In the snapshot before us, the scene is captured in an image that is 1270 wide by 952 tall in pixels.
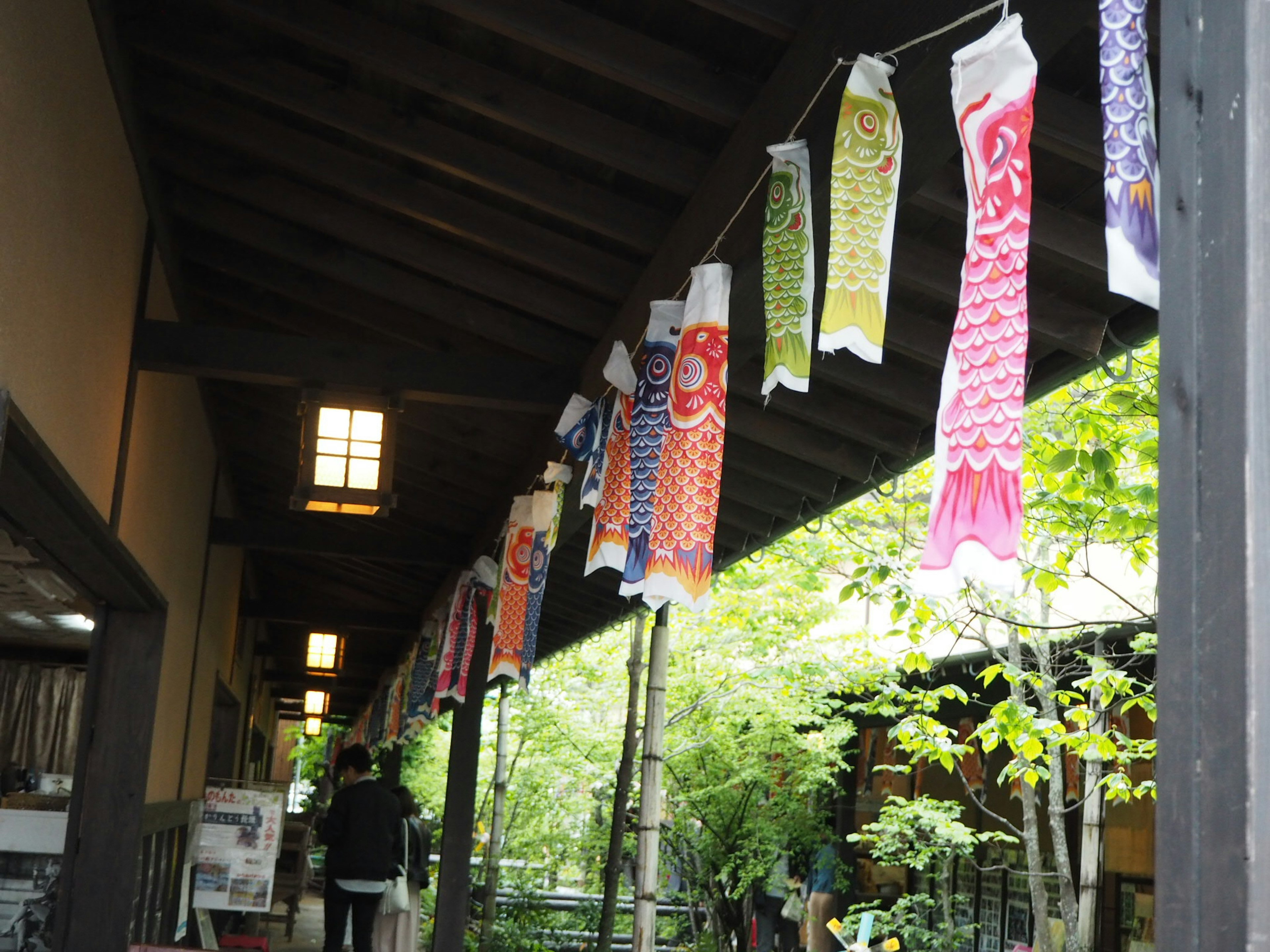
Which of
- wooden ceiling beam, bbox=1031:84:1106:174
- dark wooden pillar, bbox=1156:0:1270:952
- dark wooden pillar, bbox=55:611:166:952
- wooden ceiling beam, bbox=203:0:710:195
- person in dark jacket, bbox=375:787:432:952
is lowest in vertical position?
person in dark jacket, bbox=375:787:432:952

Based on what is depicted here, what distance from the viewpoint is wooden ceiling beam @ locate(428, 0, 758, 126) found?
3361mm

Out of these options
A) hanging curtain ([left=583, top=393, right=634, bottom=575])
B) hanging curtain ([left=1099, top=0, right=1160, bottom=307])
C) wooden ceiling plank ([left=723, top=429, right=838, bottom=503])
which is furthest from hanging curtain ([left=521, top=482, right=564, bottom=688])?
hanging curtain ([left=1099, top=0, right=1160, bottom=307])

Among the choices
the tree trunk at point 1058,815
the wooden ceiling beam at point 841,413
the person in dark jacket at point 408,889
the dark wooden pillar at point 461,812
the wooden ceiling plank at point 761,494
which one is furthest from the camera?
the person in dark jacket at point 408,889

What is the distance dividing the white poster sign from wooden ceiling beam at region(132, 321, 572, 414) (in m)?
5.17

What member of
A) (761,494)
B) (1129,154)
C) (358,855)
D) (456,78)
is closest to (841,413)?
(761,494)

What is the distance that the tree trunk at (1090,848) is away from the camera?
1039 centimetres

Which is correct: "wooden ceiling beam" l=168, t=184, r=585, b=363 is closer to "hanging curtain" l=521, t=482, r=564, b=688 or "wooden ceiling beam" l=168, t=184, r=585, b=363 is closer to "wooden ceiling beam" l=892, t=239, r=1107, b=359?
"hanging curtain" l=521, t=482, r=564, b=688

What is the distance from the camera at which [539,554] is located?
19.3ft

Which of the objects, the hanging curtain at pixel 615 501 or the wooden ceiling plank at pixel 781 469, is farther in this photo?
the wooden ceiling plank at pixel 781 469

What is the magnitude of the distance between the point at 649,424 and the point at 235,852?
7051 millimetres

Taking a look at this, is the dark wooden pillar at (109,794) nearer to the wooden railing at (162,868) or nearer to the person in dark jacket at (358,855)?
the wooden railing at (162,868)

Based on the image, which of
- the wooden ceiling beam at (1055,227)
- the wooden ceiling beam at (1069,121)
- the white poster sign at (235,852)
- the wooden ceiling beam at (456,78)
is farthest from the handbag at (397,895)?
the wooden ceiling beam at (1069,121)

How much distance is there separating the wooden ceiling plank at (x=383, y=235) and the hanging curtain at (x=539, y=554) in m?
0.88

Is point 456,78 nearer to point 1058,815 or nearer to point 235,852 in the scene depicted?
point 235,852
